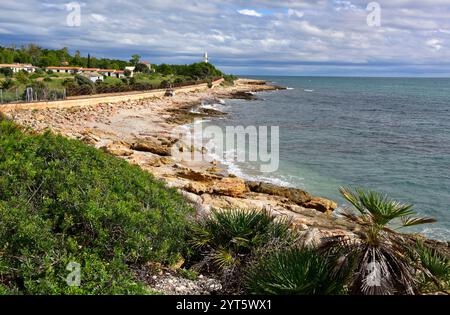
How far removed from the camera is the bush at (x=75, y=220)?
561cm

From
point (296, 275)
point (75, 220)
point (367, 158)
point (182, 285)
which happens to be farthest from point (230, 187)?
point (367, 158)

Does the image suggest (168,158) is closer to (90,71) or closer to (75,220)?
(75,220)

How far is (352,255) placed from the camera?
5.79 m

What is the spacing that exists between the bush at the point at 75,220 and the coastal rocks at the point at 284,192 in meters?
8.22

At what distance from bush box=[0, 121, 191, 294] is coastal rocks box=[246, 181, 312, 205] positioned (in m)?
8.22

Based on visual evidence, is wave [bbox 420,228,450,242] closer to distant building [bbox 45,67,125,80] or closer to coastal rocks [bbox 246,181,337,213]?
coastal rocks [bbox 246,181,337,213]

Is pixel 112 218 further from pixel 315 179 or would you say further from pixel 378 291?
pixel 315 179

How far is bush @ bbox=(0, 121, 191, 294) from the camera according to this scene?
18.4 feet

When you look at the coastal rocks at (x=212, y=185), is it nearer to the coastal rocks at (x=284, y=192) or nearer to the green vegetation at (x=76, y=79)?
the coastal rocks at (x=284, y=192)

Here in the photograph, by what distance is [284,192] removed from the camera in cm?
1689

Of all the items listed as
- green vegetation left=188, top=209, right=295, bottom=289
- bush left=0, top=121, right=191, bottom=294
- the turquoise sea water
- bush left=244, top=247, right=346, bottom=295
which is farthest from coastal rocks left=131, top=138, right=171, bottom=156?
bush left=244, top=247, right=346, bottom=295

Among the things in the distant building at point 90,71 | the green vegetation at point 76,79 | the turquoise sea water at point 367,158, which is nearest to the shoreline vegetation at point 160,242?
the turquoise sea water at point 367,158
